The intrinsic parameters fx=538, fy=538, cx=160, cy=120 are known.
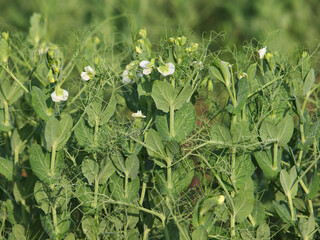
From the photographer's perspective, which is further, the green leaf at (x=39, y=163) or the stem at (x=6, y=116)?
the stem at (x=6, y=116)

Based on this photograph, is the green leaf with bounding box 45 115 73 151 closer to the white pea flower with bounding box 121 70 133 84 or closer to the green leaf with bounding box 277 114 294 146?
the white pea flower with bounding box 121 70 133 84

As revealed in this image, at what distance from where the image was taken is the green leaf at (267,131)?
43.3 inches

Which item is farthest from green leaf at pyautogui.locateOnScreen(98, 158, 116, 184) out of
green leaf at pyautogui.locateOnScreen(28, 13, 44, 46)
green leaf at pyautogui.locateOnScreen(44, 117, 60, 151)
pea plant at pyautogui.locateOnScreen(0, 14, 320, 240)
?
green leaf at pyautogui.locateOnScreen(28, 13, 44, 46)

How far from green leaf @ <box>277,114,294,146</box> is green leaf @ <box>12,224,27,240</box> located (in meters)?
0.61

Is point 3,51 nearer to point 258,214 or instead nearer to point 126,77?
point 126,77

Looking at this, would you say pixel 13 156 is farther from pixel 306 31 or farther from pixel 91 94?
pixel 306 31

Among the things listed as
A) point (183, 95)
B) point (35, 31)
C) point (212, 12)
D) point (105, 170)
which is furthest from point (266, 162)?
point (212, 12)

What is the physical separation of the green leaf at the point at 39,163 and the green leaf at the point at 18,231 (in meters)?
0.17

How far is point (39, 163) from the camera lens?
1135 millimetres

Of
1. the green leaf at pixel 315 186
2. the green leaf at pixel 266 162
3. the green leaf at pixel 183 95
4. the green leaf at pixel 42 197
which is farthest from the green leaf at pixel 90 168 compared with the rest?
the green leaf at pixel 315 186

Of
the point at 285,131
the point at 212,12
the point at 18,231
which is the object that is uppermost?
the point at 285,131

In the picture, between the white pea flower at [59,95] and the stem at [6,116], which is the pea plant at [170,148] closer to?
the white pea flower at [59,95]

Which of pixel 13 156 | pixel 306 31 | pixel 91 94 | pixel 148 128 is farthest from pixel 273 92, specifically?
pixel 306 31

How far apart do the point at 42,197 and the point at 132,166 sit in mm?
215
